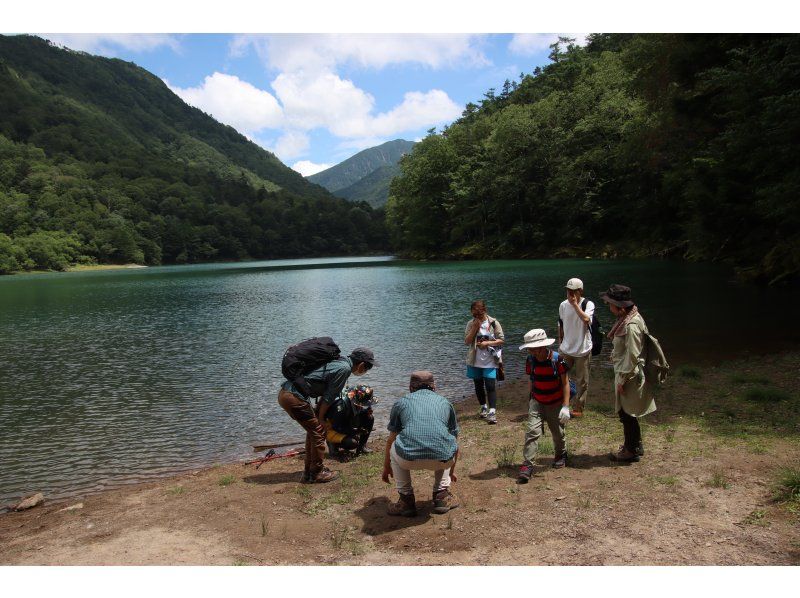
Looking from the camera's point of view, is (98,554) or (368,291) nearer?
(98,554)

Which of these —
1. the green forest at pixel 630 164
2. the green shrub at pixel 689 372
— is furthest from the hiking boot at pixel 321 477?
the green forest at pixel 630 164

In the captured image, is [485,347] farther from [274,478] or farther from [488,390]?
[274,478]

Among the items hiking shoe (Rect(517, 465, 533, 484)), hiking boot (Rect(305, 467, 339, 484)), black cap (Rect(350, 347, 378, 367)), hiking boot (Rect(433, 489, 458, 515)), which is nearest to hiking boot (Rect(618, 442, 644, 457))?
hiking shoe (Rect(517, 465, 533, 484))

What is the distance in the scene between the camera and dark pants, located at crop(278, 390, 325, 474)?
720 cm

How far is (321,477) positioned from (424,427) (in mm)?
2372

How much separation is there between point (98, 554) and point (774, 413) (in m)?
9.77

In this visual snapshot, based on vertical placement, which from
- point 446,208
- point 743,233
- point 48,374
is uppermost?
point 446,208

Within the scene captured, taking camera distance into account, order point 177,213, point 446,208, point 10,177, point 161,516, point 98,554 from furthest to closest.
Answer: point 177,213 < point 10,177 < point 446,208 < point 161,516 < point 98,554

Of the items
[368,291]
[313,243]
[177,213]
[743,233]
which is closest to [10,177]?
[177,213]

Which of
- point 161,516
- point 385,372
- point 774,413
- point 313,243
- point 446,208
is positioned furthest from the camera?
point 313,243

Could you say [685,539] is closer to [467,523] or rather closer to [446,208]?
[467,523]

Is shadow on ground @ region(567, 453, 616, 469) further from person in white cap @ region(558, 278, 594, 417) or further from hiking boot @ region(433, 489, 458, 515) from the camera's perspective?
hiking boot @ region(433, 489, 458, 515)

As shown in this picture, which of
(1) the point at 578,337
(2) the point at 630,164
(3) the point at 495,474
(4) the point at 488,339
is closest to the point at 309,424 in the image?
(3) the point at 495,474

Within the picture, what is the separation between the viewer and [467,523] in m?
5.68
